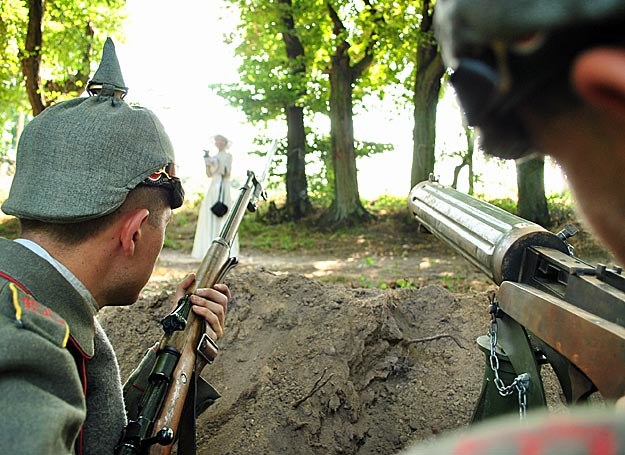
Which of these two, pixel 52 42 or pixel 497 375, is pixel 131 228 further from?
pixel 52 42

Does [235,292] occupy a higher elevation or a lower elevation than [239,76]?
lower

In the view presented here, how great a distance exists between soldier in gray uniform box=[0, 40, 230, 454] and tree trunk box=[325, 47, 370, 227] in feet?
39.9

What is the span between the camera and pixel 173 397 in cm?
222

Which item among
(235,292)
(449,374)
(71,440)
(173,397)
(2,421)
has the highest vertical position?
(2,421)

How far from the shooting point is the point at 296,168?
15.4 m

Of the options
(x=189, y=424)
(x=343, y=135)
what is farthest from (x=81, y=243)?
(x=343, y=135)

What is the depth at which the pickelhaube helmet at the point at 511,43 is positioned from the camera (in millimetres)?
605

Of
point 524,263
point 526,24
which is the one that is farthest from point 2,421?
point 524,263

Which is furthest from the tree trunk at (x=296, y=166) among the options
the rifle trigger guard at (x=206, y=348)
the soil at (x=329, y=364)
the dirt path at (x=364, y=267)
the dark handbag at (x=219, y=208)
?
the rifle trigger guard at (x=206, y=348)

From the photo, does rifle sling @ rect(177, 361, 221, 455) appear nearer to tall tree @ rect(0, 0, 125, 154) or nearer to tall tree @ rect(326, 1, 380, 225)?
tall tree @ rect(0, 0, 125, 154)

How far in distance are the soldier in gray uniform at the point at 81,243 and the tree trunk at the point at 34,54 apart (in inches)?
451

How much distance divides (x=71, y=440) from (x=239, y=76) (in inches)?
542

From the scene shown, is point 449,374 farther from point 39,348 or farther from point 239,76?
point 239,76

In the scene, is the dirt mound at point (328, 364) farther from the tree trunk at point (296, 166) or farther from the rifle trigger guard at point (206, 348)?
the tree trunk at point (296, 166)
